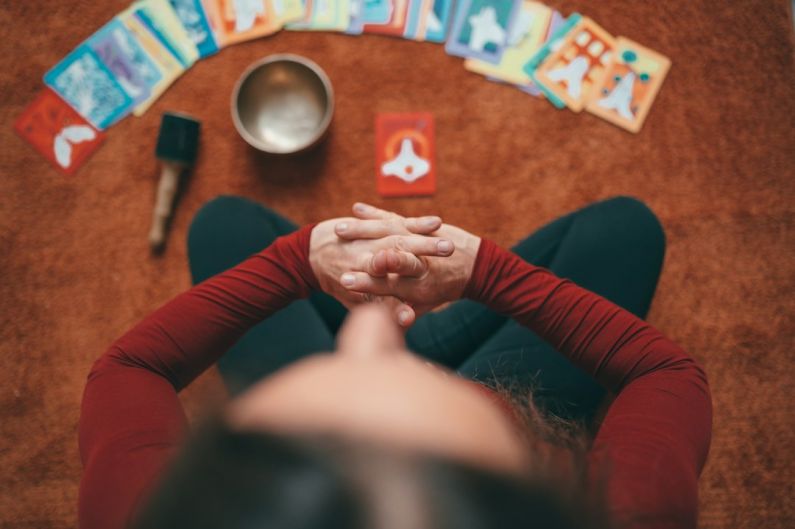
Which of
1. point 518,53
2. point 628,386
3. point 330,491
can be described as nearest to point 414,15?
point 518,53

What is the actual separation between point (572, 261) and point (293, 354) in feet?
1.56

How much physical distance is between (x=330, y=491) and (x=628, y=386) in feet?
1.64

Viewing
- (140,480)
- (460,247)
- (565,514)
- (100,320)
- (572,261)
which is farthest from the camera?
(100,320)

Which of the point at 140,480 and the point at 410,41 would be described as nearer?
the point at 140,480

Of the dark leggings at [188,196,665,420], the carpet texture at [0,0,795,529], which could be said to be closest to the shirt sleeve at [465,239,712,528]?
the dark leggings at [188,196,665,420]

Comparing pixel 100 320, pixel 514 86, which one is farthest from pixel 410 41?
pixel 100 320

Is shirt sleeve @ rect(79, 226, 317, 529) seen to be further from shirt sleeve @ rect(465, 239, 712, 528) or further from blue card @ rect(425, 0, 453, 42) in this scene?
blue card @ rect(425, 0, 453, 42)

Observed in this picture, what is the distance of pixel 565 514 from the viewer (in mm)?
381

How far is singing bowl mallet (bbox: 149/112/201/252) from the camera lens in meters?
1.18

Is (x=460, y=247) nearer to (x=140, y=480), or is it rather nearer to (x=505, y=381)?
(x=505, y=381)

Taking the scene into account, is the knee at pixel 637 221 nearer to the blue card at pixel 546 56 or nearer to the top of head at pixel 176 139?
the blue card at pixel 546 56

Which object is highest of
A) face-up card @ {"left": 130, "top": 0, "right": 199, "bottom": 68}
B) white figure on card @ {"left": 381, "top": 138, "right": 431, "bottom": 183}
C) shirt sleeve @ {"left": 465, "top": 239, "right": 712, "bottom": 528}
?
face-up card @ {"left": 130, "top": 0, "right": 199, "bottom": 68}

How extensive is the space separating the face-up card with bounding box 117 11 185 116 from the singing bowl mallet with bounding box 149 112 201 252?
0.10 metres

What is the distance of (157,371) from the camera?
73 centimetres
